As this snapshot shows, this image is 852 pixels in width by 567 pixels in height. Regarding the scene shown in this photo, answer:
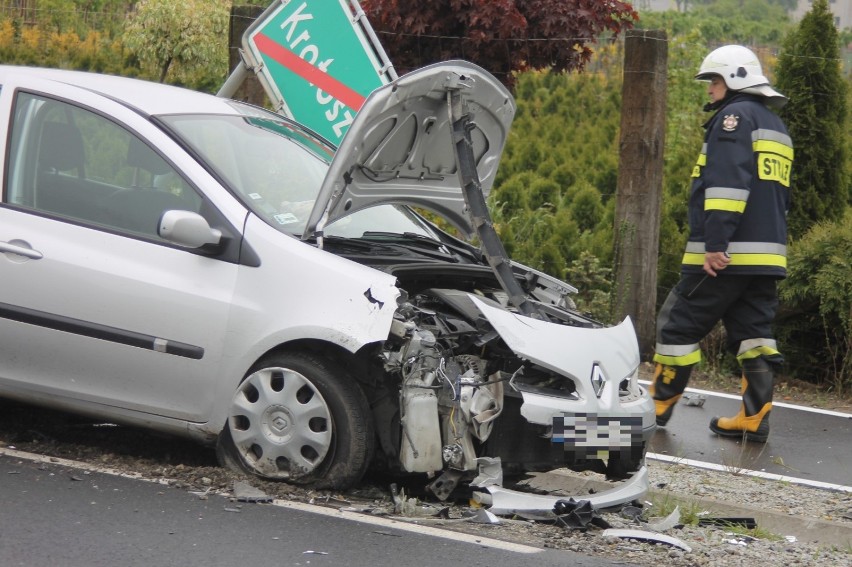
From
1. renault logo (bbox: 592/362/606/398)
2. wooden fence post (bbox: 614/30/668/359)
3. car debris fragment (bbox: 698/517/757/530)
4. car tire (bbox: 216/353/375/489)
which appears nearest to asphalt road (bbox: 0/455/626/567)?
car tire (bbox: 216/353/375/489)

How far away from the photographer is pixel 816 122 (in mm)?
9453

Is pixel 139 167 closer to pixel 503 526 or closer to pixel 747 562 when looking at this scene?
pixel 503 526

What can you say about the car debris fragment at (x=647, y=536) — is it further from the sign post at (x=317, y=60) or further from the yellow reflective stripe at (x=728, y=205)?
the sign post at (x=317, y=60)

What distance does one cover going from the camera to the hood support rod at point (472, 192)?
18.3 feet

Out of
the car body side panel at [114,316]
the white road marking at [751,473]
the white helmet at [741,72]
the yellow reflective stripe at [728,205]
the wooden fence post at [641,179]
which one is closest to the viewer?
the car body side panel at [114,316]

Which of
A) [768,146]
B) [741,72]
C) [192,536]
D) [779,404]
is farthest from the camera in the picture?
[779,404]

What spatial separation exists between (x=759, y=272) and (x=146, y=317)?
11.5ft

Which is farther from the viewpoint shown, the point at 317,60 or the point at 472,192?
the point at 317,60

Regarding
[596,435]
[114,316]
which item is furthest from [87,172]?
[596,435]

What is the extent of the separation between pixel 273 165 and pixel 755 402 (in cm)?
313

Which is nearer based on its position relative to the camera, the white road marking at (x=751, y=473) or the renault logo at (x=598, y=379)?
the renault logo at (x=598, y=379)

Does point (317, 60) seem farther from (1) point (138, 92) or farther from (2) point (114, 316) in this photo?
(2) point (114, 316)

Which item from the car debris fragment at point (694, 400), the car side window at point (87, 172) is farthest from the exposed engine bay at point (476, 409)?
the car debris fragment at point (694, 400)

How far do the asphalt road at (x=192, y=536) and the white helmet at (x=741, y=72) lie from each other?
138 inches
